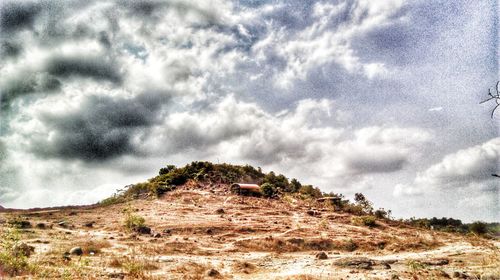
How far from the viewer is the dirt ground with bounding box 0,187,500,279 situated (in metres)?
13.4

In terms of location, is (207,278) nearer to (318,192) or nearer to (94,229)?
(94,229)

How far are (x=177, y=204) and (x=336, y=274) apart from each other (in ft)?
77.8

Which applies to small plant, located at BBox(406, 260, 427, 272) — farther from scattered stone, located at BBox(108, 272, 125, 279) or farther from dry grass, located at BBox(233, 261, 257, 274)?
scattered stone, located at BBox(108, 272, 125, 279)

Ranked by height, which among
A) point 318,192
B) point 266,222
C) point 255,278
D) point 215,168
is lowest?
point 255,278

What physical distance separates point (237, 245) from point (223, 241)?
141 cm

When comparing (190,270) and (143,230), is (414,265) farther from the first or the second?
(143,230)

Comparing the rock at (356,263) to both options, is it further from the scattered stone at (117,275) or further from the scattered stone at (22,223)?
the scattered stone at (22,223)

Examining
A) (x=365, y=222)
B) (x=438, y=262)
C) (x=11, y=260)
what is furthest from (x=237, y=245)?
(x=365, y=222)

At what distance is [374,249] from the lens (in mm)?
22656

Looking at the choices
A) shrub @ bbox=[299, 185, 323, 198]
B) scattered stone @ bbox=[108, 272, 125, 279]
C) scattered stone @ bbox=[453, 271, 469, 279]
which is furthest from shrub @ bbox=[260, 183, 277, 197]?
scattered stone @ bbox=[108, 272, 125, 279]

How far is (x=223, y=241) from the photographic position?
77.5 feet

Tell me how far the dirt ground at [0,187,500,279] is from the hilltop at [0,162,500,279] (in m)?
0.06

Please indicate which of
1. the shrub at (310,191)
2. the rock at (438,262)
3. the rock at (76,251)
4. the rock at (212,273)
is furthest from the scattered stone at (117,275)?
the shrub at (310,191)

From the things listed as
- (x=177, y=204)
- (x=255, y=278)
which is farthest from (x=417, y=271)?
(x=177, y=204)
